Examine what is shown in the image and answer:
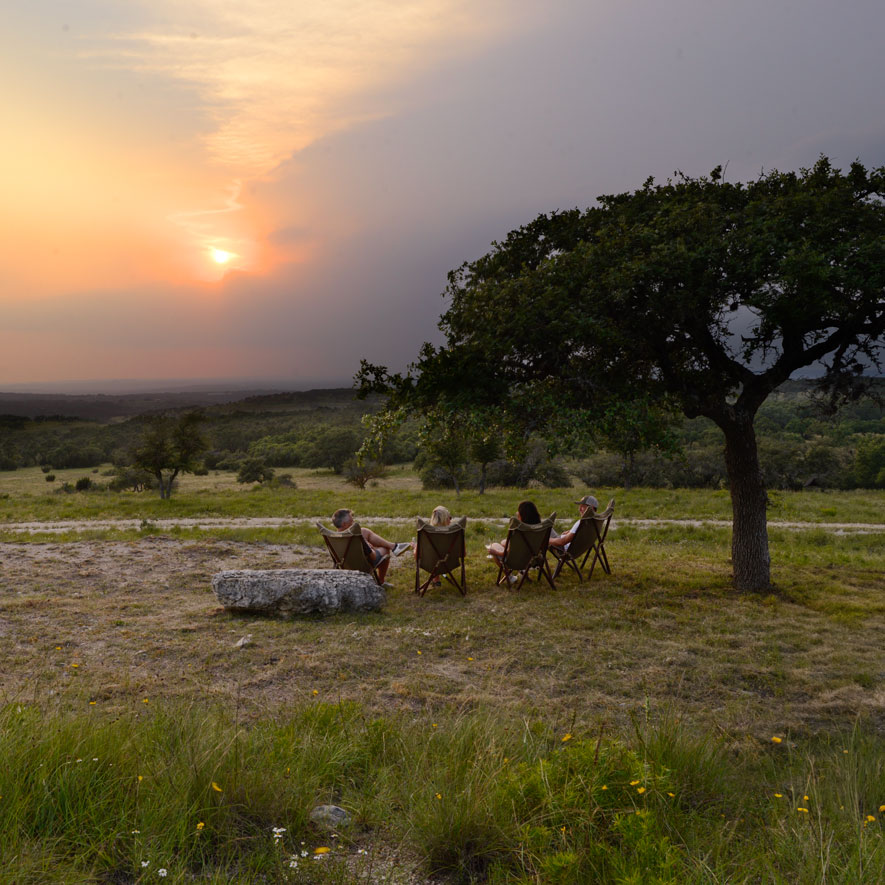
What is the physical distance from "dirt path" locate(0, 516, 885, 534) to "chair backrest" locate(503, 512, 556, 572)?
22.2 ft

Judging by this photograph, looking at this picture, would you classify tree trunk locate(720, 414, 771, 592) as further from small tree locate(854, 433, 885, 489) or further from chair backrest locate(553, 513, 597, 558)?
small tree locate(854, 433, 885, 489)

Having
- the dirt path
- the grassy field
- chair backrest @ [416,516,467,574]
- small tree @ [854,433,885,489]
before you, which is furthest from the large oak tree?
small tree @ [854,433,885,489]

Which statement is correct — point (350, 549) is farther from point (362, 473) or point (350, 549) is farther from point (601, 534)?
point (362, 473)

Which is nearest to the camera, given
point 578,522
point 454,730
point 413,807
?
point 413,807

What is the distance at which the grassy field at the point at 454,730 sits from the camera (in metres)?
2.44

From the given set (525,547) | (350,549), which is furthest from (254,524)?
(525,547)

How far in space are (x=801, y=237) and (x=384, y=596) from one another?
6227 millimetres

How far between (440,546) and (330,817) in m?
5.41

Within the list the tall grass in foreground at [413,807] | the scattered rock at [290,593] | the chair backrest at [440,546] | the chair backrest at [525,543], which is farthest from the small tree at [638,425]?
the tall grass in foreground at [413,807]

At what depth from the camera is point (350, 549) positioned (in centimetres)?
820

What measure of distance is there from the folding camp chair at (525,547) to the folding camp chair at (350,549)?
5.68 feet

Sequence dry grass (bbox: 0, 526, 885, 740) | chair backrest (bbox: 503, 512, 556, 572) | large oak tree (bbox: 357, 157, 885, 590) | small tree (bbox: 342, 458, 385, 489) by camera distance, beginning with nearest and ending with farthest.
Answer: dry grass (bbox: 0, 526, 885, 740), large oak tree (bbox: 357, 157, 885, 590), chair backrest (bbox: 503, 512, 556, 572), small tree (bbox: 342, 458, 385, 489)

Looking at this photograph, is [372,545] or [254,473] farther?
[254,473]

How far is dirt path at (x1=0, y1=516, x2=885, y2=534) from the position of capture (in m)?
14.9
